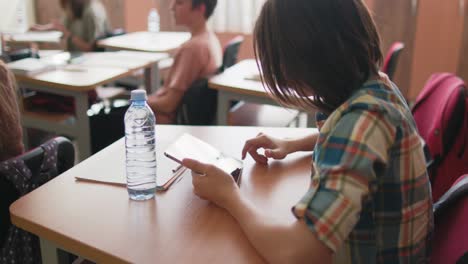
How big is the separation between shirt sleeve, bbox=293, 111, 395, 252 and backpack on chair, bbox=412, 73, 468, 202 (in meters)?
0.89

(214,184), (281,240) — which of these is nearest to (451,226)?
(281,240)

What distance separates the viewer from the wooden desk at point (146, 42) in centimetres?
343

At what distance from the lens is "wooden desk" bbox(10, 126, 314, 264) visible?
896 mm

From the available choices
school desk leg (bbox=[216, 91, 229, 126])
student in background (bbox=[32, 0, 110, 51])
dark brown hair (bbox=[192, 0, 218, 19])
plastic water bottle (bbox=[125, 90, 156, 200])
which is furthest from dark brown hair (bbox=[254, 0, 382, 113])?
student in background (bbox=[32, 0, 110, 51])

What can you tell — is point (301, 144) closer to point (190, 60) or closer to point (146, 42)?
point (190, 60)

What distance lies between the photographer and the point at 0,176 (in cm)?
114

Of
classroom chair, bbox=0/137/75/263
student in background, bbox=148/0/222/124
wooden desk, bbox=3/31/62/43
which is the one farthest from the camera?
wooden desk, bbox=3/31/62/43

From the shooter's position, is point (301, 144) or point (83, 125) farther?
point (83, 125)

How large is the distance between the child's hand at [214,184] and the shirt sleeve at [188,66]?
4.93ft

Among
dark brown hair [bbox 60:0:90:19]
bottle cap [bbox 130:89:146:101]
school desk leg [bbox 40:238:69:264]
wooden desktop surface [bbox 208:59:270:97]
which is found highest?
dark brown hair [bbox 60:0:90:19]

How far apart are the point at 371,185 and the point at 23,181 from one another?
34.0 inches

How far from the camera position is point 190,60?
2.50 m

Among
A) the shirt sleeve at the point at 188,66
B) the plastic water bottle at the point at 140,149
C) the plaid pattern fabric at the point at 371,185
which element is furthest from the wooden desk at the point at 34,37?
the plaid pattern fabric at the point at 371,185

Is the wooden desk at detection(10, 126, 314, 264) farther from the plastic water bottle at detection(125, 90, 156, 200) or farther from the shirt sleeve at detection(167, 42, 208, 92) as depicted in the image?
the shirt sleeve at detection(167, 42, 208, 92)
